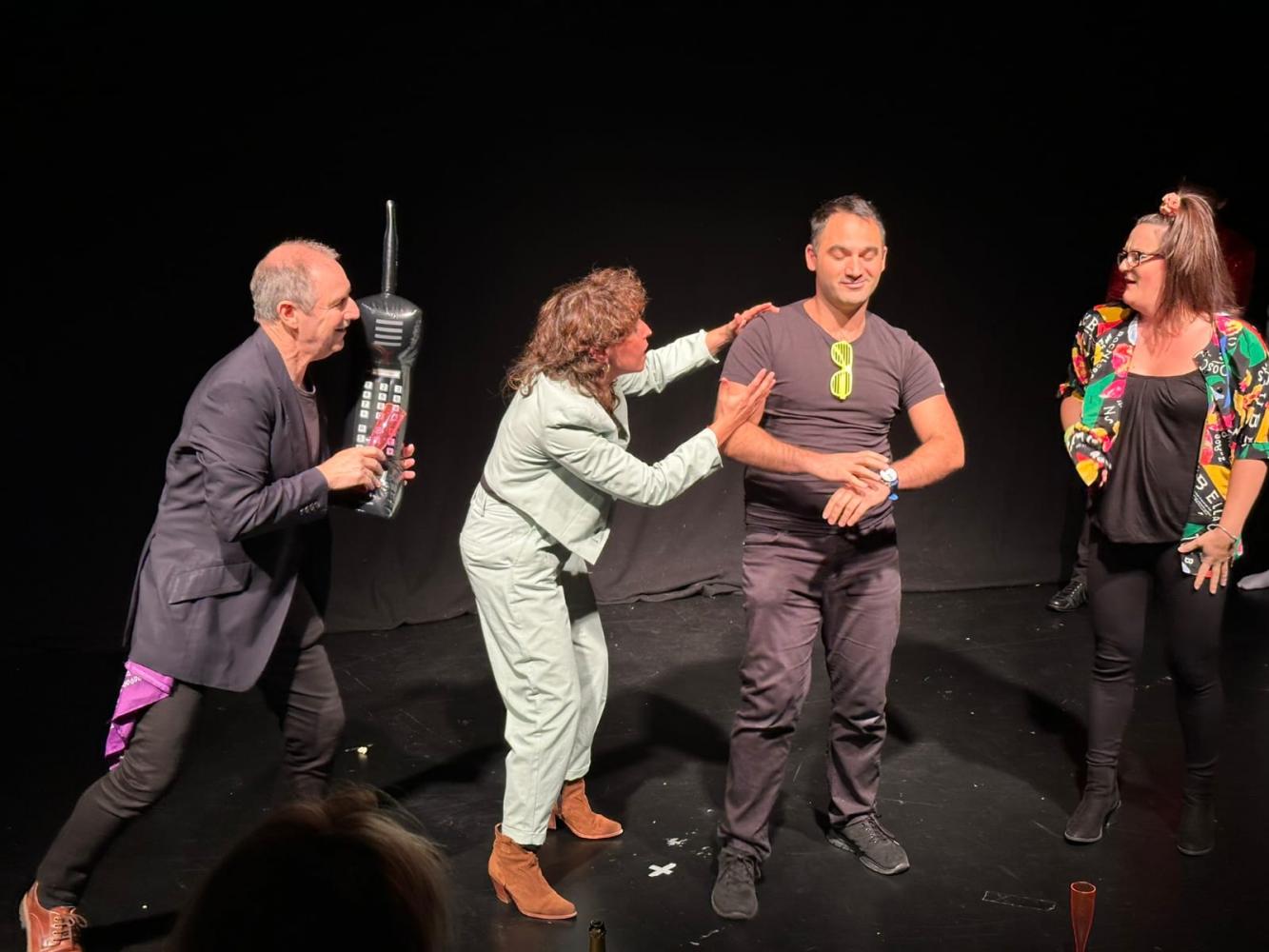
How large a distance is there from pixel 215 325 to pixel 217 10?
1.03 meters

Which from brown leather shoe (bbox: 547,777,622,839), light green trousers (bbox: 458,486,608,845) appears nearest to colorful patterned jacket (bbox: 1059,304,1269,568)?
light green trousers (bbox: 458,486,608,845)

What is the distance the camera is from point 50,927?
2.62m

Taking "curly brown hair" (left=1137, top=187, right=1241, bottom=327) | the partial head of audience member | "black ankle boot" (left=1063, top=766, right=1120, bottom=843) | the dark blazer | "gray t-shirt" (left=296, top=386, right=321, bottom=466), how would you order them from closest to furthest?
the partial head of audience member
the dark blazer
"gray t-shirt" (left=296, top=386, right=321, bottom=466)
"curly brown hair" (left=1137, top=187, right=1241, bottom=327)
"black ankle boot" (left=1063, top=766, right=1120, bottom=843)

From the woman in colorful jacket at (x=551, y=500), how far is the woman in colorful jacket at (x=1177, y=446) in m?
0.89

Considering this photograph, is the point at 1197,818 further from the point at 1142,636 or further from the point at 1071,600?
the point at 1071,600

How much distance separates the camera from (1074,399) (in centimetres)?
322

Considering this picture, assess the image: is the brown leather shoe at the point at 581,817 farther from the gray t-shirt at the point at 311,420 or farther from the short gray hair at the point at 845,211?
the short gray hair at the point at 845,211

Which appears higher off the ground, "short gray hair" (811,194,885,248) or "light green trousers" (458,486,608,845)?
"short gray hair" (811,194,885,248)

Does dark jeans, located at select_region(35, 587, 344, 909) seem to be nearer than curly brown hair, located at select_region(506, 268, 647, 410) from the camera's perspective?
Yes

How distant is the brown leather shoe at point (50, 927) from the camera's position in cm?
262

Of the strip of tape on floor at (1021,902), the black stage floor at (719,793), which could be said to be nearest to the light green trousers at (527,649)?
the black stage floor at (719,793)

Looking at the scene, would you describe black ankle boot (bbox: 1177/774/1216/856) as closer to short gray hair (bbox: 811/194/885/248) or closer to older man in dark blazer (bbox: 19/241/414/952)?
short gray hair (bbox: 811/194/885/248)

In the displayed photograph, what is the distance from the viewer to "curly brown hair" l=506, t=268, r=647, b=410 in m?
2.75

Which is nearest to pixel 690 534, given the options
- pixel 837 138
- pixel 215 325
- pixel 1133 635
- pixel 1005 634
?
pixel 1005 634
